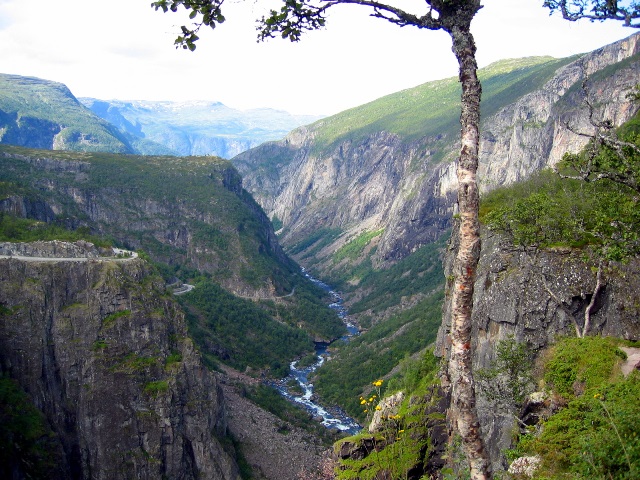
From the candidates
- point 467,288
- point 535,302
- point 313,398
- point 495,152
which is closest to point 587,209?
point 535,302

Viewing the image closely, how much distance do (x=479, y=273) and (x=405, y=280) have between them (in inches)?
4139

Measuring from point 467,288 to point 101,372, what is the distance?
46.6 m

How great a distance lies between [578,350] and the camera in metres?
15.6

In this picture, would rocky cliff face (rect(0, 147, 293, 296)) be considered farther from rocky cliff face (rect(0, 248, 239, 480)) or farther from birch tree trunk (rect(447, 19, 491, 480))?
birch tree trunk (rect(447, 19, 491, 480))

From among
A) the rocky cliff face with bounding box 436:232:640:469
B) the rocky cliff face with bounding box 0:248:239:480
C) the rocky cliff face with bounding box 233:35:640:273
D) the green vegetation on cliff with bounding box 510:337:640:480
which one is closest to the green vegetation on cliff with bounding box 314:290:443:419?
the rocky cliff face with bounding box 0:248:239:480

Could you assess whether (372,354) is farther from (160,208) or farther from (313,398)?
(160,208)

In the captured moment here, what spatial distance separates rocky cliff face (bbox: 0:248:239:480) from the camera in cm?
4772

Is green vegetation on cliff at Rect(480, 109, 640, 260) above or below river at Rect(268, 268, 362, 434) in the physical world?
above

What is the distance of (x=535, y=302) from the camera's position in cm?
2459

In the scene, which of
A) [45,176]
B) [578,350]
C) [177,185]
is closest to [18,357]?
[578,350]

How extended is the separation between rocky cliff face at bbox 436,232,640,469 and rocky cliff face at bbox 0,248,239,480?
113 ft

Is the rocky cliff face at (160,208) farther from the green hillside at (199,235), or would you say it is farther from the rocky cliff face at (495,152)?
the rocky cliff face at (495,152)

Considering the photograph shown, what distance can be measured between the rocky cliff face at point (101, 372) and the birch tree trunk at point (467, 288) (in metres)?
46.0

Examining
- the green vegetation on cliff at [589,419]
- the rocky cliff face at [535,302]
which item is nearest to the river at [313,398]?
the rocky cliff face at [535,302]
